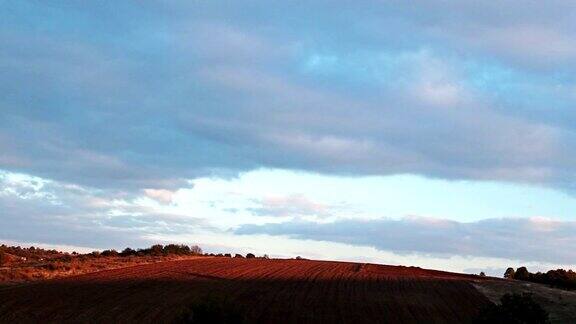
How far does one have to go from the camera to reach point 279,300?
5056 cm

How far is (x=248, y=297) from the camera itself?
2034 inches

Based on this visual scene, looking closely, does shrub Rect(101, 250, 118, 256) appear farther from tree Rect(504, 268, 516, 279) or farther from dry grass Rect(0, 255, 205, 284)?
tree Rect(504, 268, 516, 279)

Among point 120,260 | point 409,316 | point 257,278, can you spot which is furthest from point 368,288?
point 120,260

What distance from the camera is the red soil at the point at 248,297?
1697 inches

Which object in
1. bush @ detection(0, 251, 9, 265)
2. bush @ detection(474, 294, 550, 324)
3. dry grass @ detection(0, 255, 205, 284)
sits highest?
bush @ detection(0, 251, 9, 265)

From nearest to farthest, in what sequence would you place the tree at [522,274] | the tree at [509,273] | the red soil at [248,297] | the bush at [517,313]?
1. the bush at [517,313]
2. the red soil at [248,297]
3. the tree at [522,274]
4. the tree at [509,273]

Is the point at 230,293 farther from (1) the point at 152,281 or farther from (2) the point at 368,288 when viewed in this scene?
(2) the point at 368,288

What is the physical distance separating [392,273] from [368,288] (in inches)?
892

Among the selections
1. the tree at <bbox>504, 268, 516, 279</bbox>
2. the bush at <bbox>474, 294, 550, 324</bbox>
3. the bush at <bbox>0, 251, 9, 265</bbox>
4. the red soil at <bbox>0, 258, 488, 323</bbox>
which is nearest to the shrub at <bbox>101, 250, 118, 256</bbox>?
the bush at <bbox>0, 251, 9, 265</bbox>

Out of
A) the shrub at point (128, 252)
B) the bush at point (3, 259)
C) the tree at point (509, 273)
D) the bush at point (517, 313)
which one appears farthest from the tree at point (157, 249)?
the bush at point (517, 313)

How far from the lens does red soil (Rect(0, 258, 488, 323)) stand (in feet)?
141

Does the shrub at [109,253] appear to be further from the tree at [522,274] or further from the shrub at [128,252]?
the tree at [522,274]

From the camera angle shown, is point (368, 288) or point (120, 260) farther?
point (120, 260)

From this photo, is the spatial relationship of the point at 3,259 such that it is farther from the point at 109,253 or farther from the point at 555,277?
Result: the point at 555,277
